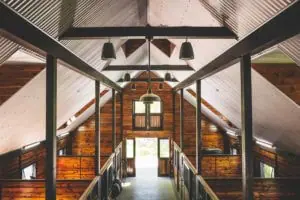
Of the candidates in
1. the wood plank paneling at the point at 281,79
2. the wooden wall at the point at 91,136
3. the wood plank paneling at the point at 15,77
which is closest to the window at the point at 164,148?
the wooden wall at the point at 91,136

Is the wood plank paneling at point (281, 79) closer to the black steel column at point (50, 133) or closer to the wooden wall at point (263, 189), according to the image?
the wooden wall at point (263, 189)

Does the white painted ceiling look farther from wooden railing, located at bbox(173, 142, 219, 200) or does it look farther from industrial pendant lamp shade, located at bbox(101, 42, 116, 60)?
wooden railing, located at bbox(173, 142, 219, 200)

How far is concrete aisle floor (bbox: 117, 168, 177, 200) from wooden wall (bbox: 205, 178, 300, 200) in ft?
11.8

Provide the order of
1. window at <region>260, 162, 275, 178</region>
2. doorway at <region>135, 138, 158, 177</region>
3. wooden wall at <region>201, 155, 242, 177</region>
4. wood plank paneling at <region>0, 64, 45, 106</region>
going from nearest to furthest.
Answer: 1. wood plank paneling at <region>0, 64, 45, 106</region>
2. window at <region>260, 162, 275, 178</region>
3. wooden wall at <region>201, 155, 242, 177</region>
4. doorway at <region>135, 138, 158, 177</region>

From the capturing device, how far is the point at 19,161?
8.35 m

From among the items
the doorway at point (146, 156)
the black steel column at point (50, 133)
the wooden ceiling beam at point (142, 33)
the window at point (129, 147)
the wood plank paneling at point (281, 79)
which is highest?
the wooden ceiling beam at point (142, 33)

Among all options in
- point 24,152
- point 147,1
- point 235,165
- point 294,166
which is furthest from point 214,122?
point 147,1

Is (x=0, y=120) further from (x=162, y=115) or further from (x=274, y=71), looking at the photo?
(x=162, y=115)

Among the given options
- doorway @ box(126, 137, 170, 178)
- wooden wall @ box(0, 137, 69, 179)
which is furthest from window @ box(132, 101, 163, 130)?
wooden wall @ box(0, 137, 69, 179)

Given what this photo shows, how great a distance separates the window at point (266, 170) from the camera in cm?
921

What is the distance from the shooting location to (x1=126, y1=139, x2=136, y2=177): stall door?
44.5 ft

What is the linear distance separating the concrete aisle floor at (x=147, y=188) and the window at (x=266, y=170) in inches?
126

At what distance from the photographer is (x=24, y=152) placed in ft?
27.7

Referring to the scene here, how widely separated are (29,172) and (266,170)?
26.1 feet
